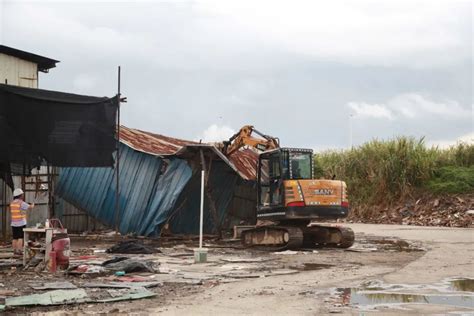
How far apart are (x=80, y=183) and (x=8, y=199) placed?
3.46 meters

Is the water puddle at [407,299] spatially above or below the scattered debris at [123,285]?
below

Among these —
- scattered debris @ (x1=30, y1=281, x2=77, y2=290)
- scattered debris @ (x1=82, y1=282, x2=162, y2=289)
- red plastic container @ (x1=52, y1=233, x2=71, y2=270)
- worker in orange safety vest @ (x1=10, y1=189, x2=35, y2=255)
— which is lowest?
scattered debris @ (x1=82, y1=282, x2=162, y2=289)

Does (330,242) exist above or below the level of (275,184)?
below

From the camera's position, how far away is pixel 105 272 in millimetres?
12289

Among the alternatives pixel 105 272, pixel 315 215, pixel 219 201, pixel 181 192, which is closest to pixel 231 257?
pixel 315 215

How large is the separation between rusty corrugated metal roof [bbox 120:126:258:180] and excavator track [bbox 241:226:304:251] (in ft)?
10.3

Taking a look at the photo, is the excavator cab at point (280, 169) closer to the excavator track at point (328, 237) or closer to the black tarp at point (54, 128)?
the excavator track at point (328, 237)

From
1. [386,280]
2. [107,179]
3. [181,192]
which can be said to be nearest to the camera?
[386,280]

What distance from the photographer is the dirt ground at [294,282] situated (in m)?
8.87

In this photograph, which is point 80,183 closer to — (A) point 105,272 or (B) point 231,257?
(B) point 231,257

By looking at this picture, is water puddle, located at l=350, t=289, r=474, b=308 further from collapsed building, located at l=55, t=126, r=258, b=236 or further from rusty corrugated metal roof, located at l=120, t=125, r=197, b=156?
rusty corrugated metal roof, located at l=120, t=125, r=197, b=156

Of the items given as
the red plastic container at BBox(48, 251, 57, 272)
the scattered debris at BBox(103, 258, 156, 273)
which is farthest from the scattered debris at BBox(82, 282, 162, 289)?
the red plastic container at BBox(48, 251, 57, 272)

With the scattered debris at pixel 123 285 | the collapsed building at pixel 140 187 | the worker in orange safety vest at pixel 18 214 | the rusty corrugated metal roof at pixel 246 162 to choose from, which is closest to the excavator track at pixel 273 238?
the collapsed building at pixel 140 187

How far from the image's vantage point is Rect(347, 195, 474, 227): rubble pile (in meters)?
32.9
